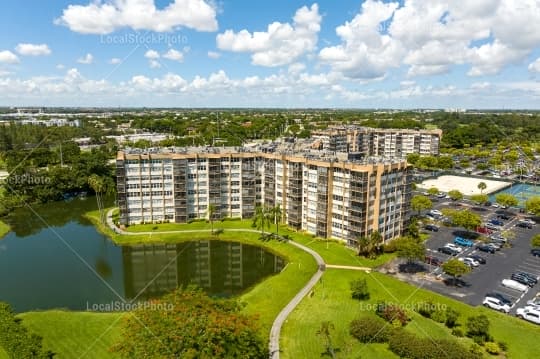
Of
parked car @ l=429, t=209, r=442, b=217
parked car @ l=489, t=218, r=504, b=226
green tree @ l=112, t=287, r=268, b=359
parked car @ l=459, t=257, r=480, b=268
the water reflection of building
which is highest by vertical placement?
green tree @ l=112, t=287, r=268, b=359

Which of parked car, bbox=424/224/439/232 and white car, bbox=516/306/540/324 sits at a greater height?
parked car, bbox=424/224/439/232

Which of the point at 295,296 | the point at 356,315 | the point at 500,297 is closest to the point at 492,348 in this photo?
the point at 500,297

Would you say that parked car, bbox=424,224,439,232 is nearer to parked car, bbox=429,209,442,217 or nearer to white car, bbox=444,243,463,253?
parked car, bbox=429,209,442,217

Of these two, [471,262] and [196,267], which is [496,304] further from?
[196,267]

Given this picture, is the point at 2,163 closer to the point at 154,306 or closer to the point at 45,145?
the point at 45,145

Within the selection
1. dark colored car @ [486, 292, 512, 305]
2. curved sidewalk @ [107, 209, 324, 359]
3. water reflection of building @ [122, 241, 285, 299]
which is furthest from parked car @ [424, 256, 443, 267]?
water reflection of building @ [122, 241, 285, 299]

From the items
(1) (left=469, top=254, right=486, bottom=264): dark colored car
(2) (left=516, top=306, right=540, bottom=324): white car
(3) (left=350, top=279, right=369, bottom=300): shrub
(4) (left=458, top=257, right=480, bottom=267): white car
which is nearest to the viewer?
(2) (left=516, top=306, right=540, bottom=324): white car

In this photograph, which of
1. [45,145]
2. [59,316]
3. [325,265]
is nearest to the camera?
[59,316]

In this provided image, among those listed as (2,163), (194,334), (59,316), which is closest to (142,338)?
(194,334)
